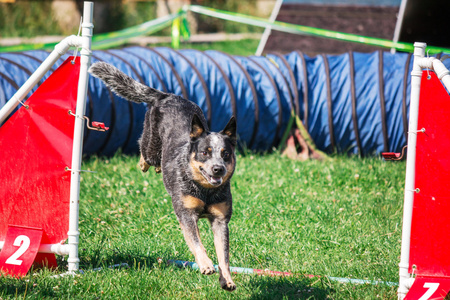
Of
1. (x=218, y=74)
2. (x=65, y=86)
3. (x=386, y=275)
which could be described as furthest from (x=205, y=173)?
(x=218, y=74)

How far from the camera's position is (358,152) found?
825 cm

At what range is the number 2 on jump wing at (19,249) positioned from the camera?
415 cm

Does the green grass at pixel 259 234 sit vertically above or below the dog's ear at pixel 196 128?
below

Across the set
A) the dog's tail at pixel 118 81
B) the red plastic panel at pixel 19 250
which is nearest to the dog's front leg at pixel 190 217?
the dog's tail at pixel 118 81

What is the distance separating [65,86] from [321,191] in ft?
10.5

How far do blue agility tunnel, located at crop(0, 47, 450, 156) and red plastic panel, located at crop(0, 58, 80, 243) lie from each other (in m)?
3.50

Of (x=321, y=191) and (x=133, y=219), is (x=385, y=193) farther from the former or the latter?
(x=133, y=219)

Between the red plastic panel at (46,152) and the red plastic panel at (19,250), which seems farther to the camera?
the red plastic panel at (46,152)

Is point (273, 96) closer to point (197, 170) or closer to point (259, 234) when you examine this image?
point (259, 234)

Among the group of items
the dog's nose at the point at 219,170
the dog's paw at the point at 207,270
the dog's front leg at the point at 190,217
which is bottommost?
the dog's paw at the point at 207,270

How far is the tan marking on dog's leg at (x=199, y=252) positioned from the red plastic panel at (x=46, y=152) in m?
1.05

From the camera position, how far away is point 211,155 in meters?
3.65

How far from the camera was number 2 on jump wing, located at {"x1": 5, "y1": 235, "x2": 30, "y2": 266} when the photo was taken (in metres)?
4.15

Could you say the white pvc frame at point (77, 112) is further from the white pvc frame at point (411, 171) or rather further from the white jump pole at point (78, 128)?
the white pvc frame at point (411, 171)
